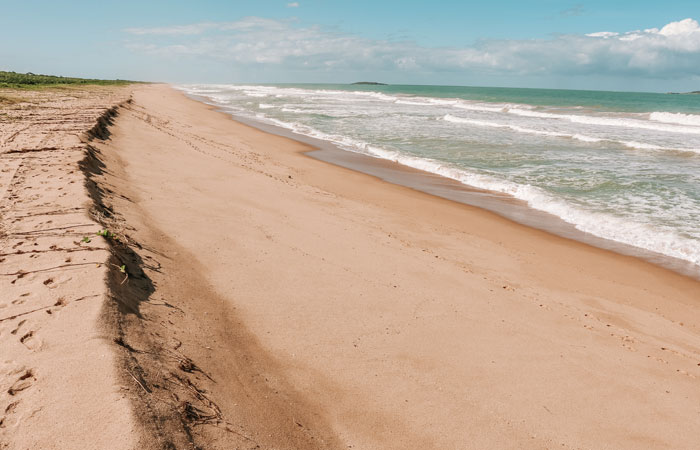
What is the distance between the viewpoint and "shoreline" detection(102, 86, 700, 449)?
349cm

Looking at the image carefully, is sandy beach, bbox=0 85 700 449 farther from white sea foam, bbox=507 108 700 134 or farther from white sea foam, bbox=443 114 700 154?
white sea foam, bbox=507 108 700 134

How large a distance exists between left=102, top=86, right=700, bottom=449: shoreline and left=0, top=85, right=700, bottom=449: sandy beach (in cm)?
2

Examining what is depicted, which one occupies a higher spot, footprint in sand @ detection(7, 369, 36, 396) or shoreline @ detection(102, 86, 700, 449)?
footprint in sand @ detection(7, 369, 36, 396)

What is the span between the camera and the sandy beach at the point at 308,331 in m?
2.90

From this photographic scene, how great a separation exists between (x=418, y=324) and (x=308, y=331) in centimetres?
126

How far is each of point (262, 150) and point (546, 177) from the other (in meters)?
10.7

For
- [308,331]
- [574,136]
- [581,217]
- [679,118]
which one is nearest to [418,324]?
[308,331]

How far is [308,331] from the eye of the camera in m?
4.44

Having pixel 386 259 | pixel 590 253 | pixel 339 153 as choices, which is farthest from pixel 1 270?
pixel 339 153

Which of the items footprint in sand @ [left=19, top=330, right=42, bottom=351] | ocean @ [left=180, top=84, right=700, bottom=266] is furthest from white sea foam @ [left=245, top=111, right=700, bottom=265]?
footprint in sand @ [left=19, top=330, right=42, bottom=351]

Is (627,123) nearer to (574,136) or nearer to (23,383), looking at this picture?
(574,136)

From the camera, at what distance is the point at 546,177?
1389 cm

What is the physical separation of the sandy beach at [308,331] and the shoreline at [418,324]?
0.07 feet

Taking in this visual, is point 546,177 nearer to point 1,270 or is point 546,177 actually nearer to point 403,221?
point 403,221
